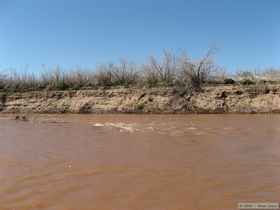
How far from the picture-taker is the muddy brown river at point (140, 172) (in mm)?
3590

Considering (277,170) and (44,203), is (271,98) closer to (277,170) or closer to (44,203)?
(277,170)

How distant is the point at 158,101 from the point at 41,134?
8.69 m

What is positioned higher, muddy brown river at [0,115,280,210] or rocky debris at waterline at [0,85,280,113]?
rocky debris at waterline at [0,85,280,113]

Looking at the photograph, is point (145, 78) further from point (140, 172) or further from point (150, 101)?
point (140, 172)

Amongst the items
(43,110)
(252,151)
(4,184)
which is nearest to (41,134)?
(4,184)

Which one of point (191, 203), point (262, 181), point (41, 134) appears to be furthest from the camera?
point (41, 134)

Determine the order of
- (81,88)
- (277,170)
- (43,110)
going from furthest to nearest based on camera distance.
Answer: (81,88) → (43,110) → (277,170)

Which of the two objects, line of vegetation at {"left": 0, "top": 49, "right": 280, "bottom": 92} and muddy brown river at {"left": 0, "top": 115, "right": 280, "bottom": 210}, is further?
line of vegetation at {"left": 0, "top": 49, "right": 280, "bottom": 92}

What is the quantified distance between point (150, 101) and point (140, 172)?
12.1 m

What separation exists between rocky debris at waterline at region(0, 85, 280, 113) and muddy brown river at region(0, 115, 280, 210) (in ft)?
25.0

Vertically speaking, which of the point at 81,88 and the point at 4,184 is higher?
the point at 81,88

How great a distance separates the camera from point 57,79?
20797 mm

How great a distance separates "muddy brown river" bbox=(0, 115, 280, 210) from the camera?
141 inches

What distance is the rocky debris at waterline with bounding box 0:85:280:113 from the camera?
15.1 m
